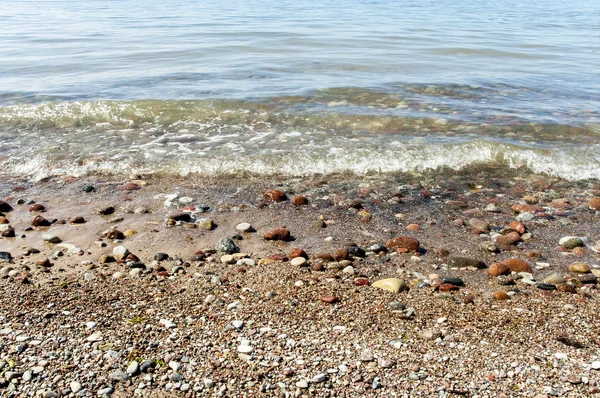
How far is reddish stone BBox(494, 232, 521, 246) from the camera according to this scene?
575 centimetres

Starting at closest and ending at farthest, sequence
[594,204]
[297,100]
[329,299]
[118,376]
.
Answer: [118,376]
[329,299]
[594,204]
[297,100]

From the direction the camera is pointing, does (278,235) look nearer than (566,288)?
No

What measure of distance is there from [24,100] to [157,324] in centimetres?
981

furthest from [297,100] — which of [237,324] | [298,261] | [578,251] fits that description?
[237,324]

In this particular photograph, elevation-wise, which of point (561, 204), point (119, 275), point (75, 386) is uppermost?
point (75, 386)

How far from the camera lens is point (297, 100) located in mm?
11812

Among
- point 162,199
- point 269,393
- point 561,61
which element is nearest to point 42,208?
point 162,199

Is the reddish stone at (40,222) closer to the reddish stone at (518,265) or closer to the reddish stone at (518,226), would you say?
the reddish stone at (518,265)

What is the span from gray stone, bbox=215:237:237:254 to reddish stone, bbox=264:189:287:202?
54.5 inches

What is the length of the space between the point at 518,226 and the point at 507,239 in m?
0.38

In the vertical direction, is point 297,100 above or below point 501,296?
above

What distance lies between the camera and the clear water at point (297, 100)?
8.51 meters

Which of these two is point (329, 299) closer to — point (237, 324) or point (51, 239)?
point (237, 324)

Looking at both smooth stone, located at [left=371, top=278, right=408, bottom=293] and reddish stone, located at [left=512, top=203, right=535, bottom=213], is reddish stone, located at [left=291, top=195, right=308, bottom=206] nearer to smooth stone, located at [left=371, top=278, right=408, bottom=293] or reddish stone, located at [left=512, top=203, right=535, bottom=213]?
smooth stone, located at [left=371, top=278, right=408, bottom=293]
